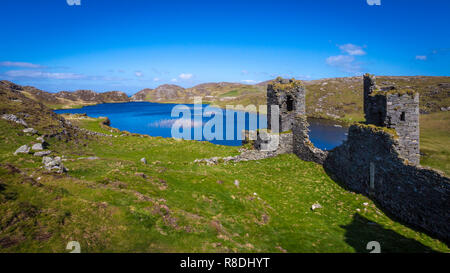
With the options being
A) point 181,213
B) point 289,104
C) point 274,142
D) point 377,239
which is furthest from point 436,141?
point 181,213

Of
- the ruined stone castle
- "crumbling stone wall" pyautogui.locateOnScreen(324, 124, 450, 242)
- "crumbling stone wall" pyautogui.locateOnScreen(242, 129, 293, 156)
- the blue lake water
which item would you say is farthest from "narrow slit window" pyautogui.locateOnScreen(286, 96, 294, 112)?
the blue lake water

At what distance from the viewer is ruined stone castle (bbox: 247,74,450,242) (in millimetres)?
11703

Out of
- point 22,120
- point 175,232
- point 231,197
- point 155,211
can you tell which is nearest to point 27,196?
point 155,211

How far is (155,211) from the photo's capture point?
9.98 metres

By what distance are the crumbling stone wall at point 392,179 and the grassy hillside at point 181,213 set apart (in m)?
0.83

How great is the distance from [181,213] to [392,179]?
514 inches

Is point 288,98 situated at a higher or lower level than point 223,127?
higher

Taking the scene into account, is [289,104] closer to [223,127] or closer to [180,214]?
[180,214]

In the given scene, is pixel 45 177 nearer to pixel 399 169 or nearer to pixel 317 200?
pixel 317 200

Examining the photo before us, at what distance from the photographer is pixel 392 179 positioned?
14312 millimetres

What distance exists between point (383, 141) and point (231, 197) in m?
10.7

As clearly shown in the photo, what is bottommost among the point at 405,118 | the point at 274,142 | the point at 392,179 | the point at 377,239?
Result: the point at 377,239

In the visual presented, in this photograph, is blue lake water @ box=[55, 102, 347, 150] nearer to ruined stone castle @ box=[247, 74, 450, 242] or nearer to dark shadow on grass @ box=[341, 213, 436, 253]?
ruined stone castle @ box=[247, 74, 450, 242]

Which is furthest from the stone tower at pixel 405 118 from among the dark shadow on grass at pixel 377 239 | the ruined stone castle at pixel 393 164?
the dark shadow on grass at pixel 377 239
